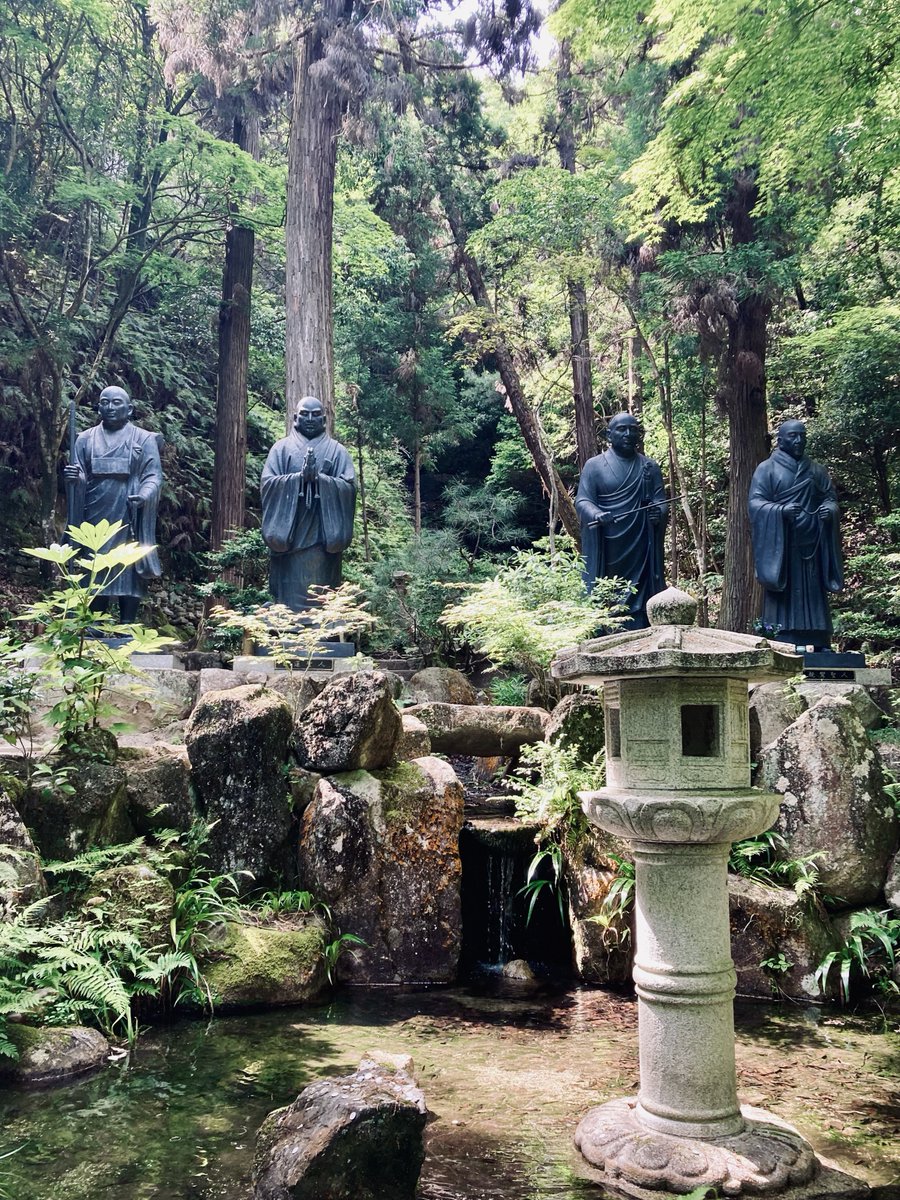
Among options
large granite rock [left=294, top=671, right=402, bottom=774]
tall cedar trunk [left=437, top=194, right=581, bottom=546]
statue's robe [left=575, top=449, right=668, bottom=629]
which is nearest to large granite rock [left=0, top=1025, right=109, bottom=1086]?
large granite rock [left=294, top=671, right=402, bottom=774]

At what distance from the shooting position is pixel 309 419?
392 inches

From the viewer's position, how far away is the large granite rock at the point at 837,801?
247 inches

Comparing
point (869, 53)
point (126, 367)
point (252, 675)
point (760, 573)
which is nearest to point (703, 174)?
point (869, 53)

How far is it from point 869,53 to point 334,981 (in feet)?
26.7

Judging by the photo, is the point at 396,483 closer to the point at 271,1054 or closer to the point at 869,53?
the point at 869,53

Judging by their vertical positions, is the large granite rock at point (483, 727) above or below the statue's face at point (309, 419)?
below

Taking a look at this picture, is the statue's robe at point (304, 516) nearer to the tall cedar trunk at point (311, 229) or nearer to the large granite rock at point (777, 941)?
the tall cedar trunk at point (311, 229)

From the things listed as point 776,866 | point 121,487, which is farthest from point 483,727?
point 121,487

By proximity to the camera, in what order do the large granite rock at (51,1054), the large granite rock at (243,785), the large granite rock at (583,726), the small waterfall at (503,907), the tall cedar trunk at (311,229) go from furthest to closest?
the tall cedar trunk at (311,229) < the small waterfall at (503,907) < the large granite rock at (583,726) < the large granite rock at (243,785) < the large granite rock at (51,1054)

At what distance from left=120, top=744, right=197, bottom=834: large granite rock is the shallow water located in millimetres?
1497

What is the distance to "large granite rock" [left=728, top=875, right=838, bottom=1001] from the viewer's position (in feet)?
19.5

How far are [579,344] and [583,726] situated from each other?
11.2 metres

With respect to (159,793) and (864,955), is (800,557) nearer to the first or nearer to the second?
(864,955)

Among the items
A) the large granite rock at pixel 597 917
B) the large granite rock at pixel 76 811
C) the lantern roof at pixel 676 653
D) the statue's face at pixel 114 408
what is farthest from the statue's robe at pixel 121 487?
the lantern roof at pixel 676 653
